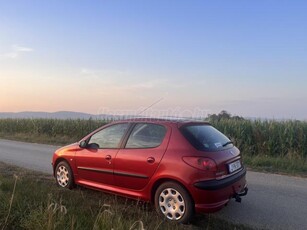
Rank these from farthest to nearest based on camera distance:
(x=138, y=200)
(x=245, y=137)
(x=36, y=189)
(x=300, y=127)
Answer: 1. (x=245, y=137)
2. (x=300, y=127)
3. (x=36, y=189)
4. (x=138, y=200)

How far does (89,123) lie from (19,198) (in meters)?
17.8

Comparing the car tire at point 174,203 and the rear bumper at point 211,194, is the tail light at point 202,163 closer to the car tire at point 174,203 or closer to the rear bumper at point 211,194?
the rear bumper at point 211,194

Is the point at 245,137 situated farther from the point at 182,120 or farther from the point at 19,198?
the point at 19,198

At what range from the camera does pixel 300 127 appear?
45.4 ft

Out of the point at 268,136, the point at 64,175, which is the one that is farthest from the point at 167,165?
the point at 268,136

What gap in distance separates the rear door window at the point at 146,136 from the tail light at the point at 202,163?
2.30 ft

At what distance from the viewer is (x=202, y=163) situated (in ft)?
17.1

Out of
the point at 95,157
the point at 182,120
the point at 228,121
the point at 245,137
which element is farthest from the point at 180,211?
the point at 228,121

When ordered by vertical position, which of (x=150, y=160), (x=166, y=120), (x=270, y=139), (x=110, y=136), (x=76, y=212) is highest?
(x=166, y=120)

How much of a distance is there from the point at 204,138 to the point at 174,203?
1.14 meters

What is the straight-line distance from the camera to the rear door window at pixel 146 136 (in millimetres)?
5805

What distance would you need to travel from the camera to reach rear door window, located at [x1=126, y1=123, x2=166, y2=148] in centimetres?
580

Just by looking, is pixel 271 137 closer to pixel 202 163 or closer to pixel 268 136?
pixel 268 136

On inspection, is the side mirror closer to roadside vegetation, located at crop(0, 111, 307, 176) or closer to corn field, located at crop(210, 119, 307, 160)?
roadside vegetation, located at crop(0, 111, 307, 176)
